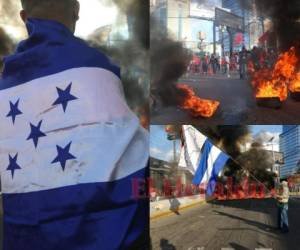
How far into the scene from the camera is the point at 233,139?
12.6 feet

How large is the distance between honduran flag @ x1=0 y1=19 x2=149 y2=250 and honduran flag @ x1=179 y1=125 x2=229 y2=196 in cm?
180

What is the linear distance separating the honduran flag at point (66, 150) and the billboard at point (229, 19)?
6.61 ft

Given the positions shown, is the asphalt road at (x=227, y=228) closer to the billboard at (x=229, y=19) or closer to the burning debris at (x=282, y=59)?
the burning debris at (x=282, y=59)

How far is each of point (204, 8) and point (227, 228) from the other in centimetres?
177

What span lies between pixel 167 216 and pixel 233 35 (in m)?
1.54

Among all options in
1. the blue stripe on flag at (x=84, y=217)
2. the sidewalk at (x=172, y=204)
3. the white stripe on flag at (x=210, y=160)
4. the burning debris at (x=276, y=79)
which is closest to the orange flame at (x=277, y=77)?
the burning debris at (x=276, y=79)

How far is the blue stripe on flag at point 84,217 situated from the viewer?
1.88 metres

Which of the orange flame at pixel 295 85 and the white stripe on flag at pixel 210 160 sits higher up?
the orange flame at pixel 295 85

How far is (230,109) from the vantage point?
3.84 metres

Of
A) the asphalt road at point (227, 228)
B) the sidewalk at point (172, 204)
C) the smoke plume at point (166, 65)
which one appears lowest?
the asphalt road at point (227, 228)

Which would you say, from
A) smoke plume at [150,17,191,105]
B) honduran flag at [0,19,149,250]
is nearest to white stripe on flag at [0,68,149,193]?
honduran flag at [0,19,149,250]

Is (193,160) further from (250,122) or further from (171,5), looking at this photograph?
(171,5)

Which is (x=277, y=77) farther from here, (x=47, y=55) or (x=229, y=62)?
(x=47, y=55)

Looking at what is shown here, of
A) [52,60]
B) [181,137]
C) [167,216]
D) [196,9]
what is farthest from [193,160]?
[52,60]
